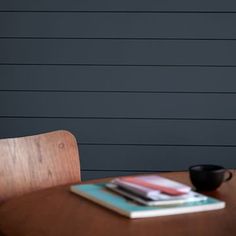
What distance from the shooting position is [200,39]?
2.84 metres

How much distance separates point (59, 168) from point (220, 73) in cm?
124

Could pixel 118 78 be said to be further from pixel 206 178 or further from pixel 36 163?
pixel 206 178

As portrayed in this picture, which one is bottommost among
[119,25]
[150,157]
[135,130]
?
[150,157]

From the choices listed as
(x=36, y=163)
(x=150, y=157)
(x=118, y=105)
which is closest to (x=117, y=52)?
(x=118, y=105)

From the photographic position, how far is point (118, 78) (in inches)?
113

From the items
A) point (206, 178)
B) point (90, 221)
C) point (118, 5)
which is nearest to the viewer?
point (90, 221)

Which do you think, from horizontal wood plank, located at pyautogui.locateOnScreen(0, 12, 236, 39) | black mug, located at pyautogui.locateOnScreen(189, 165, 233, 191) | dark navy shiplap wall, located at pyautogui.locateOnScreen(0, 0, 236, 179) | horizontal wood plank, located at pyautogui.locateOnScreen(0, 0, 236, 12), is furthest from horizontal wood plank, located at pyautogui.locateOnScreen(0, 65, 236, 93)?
black mug, located at pyautogui.locateOnScreen(189, 165, 233, 191)

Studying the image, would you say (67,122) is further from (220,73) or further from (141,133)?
(220,73)

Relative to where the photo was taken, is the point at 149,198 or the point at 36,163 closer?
the point at 149,198

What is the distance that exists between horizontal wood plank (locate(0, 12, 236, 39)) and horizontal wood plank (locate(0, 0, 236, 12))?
0.08ft

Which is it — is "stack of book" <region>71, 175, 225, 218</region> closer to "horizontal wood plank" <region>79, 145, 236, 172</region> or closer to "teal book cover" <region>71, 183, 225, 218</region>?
"teal book cover" <region>71, 183, 225, 218</region>

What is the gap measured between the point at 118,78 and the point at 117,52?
12cm

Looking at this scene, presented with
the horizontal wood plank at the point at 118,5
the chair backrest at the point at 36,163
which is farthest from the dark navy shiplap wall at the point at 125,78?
the chair backrest at the point at 36,163

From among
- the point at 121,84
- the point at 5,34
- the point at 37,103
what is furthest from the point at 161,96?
the point at 5,34
